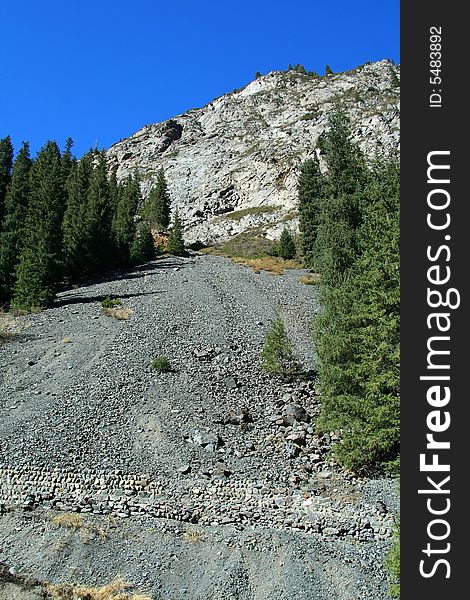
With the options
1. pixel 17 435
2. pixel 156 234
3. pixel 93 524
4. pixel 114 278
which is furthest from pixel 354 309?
pixel 156 234

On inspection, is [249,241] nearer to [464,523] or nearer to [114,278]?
[114,278]

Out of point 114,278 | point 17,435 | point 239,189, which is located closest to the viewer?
point 17,435

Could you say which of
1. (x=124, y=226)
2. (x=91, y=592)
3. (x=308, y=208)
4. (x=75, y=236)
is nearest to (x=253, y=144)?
(x=124, y=226)

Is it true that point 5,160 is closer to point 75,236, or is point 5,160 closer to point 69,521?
point 75,236

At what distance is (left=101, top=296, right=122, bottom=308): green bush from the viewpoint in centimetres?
3712

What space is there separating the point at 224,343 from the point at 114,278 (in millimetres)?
24978

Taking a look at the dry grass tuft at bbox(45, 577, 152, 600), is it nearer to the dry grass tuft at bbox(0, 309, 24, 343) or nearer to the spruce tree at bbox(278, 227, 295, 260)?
the dry grass tuft at bbox(0, 309, 24, 343)

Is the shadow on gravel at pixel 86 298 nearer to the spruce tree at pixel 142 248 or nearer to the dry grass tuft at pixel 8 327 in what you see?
the dry grass tuft at pixel 8 327

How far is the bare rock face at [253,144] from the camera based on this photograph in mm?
89062

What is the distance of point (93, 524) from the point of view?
15.5 m

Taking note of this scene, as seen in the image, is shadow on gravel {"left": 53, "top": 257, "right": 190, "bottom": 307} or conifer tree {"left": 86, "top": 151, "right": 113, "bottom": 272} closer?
shadow on gravel {"left": 53, "top": 257, "right": 190, "bottom": 307}

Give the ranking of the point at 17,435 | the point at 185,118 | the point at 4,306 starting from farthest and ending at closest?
1. the point at 185,118
2. the point at 4,306
3. the point at 17,435

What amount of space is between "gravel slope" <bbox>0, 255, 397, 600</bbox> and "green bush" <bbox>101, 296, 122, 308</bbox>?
493cm

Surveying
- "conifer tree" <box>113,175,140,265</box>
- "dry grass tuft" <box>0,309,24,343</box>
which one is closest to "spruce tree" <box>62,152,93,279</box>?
"conifer tree" <box>113,175,140,265</box>
